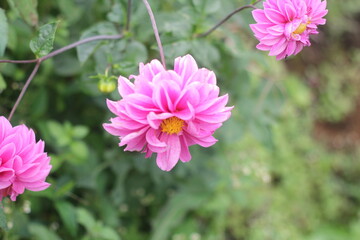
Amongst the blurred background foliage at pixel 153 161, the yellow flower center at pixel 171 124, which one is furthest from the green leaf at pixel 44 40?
the yellow flower center at pixel 171 124

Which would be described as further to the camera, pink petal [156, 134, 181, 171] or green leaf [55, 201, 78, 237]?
green leaf [55, 201, 78, 237]

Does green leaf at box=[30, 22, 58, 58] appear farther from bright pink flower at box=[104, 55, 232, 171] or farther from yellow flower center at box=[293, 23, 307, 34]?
yellow flower center at box=[293, 23, 307, 34]

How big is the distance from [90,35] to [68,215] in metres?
0.61

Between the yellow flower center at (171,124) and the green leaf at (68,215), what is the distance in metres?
0.81

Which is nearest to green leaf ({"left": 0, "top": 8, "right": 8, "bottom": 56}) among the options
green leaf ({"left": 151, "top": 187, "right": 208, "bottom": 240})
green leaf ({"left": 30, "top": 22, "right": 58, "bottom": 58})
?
green leaf ({"left": 30, "top": 22, "right": 58, "bottom": 58})

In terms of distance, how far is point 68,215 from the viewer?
4.92 ft

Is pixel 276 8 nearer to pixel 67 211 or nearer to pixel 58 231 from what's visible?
pixel 67 211

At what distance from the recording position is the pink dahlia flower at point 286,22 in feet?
2.87

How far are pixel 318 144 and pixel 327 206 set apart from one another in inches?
20.1

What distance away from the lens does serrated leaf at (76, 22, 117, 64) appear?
1144mm

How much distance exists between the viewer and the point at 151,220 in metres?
1.89

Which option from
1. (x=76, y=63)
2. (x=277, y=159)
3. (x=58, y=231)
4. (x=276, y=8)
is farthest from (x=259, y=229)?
(x=276, y=8)

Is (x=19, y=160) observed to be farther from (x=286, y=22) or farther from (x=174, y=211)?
(x=174, y=211)

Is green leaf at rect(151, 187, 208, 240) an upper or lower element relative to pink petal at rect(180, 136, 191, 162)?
lower
